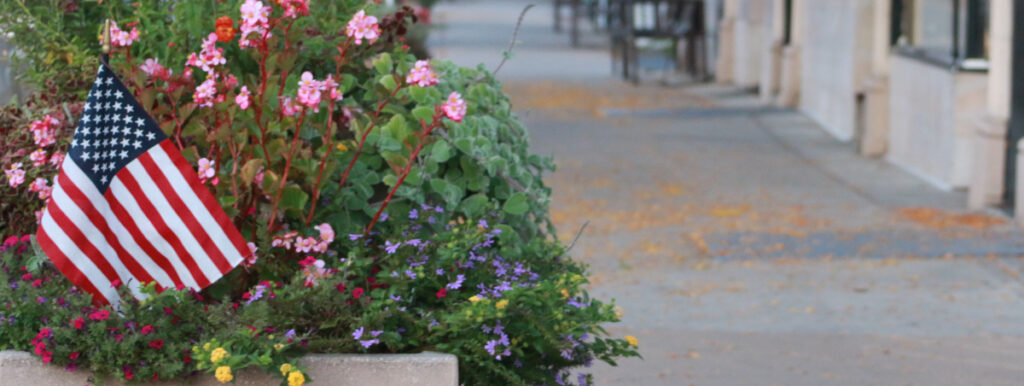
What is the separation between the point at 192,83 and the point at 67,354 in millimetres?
1062

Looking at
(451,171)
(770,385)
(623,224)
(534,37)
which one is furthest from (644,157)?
(534,37)

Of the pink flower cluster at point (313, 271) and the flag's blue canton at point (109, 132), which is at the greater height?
the flag's blue canton at point (109, 132)

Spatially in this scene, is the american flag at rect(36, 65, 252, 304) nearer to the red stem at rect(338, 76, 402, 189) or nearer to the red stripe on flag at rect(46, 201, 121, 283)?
the red stripe on flag at rect(46, 201, 121, 283)

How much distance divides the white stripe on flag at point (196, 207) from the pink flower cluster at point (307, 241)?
277 millimetres

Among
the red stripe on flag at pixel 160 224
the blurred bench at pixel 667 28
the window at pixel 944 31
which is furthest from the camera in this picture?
the blurred bench at pixel 667 28

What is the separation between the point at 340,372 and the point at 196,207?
1.92 feet

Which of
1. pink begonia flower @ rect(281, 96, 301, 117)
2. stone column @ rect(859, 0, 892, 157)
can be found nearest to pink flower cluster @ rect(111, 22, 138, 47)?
pink begonia flower @ rect(281, 96, 301, 117)

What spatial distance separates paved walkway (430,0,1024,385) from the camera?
6520 mm

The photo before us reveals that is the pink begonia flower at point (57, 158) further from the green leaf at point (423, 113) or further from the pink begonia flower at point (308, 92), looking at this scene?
the green leaf at point (423, 113)

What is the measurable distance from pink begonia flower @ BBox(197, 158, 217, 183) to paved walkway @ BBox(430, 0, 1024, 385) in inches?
99.1

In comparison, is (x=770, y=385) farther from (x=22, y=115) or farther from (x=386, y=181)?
(x=22, y=115)

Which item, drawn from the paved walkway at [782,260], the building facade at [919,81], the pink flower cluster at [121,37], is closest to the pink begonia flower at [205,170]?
the pink flower cluster at [121,37]

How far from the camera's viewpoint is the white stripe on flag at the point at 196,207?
3.91 meters

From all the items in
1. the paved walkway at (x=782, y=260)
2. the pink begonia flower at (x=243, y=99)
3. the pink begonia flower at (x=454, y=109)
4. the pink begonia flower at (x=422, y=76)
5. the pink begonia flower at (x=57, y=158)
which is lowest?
the paved walkway at (x=782, y=260)
